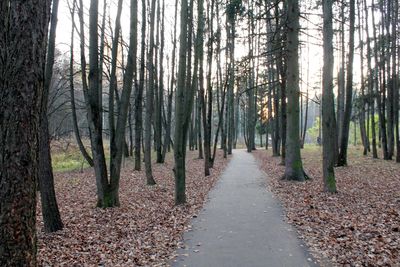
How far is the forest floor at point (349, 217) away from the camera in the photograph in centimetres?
627

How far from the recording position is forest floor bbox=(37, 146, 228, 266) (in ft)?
21.3

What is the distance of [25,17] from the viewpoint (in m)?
3.58

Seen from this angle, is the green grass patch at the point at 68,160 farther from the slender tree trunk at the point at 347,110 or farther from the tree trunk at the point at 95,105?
the slender tree trunk at the point at 347,110

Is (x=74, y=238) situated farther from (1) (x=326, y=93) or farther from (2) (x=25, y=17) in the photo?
(1) (x=326, y=93)

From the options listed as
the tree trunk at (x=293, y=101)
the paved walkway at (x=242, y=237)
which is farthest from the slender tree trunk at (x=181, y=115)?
the tree trunk at (x=293, y=101)

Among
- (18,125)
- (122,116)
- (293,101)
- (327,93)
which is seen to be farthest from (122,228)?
(293,101)

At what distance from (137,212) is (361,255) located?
6.05 m

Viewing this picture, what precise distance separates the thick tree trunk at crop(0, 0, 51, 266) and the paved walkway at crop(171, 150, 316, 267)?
3164 millimetres

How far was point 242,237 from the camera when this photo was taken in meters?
7.55

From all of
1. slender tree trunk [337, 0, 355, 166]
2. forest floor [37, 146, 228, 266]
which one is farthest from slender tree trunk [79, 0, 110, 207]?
slender tree trunk [337, 0, 355, 166]

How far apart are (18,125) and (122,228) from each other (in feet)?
18.0

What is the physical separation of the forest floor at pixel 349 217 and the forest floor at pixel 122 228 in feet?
8.85

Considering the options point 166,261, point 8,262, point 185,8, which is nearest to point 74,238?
point 166,261

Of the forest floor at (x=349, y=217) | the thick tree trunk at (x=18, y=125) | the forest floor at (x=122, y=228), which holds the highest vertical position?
the thick tree trunk at (x=18, y=125)
